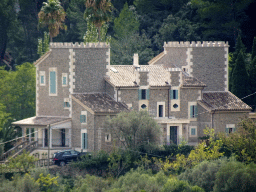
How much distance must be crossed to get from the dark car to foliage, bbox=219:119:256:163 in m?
11.1

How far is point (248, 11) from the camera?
290ft

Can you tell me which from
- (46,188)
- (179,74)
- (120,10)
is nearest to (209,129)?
(179,74)

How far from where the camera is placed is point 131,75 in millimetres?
65062

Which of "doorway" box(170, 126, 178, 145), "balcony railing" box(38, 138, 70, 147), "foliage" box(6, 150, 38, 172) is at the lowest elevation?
"foliage" box(6, 150, 38, 172)

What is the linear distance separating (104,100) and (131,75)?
3.65 metres

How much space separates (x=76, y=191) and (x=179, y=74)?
1592 centimetres

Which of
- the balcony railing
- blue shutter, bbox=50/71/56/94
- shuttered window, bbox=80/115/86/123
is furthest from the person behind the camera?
blue shutter, bbox=50/71/56/94

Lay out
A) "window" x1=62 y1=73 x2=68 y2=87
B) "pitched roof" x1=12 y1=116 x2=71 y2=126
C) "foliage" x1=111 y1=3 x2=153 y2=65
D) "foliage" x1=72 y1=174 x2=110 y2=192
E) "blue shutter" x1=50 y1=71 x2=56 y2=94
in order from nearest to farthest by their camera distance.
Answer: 1. "foliage" x1=72 y1=174 x2=110 y2=192
2. "pitched roof" x1=12 y1=116 x2=71 y2=126
3. "window" x1=62 y1=73 x2=68 y2=87
4. "blue shutter" x1=50 y1=71 x2=56 y2=94
5. "foliage" x1=111 y1=3 x2=153 y2=65

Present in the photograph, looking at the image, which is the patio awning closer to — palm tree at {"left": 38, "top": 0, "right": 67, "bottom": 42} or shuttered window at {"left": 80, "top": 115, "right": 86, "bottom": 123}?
shuttered window at {"left": 80, "top": 115, "right": 86, "bottom": 123}

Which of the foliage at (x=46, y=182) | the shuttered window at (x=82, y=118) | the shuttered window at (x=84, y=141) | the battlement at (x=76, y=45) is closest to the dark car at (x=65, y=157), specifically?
the shuttered window at (x=84, y=141)

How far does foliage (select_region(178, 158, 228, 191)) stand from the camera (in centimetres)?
5547

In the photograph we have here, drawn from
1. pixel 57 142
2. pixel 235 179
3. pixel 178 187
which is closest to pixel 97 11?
pixel 57 142

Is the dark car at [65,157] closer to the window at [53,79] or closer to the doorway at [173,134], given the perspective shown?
the window at [53,79]

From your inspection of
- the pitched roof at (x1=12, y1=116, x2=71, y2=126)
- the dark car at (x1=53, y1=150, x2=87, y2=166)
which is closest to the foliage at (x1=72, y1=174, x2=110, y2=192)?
the dark car at (x1=53, y1=150, x2=87, y2=166)
